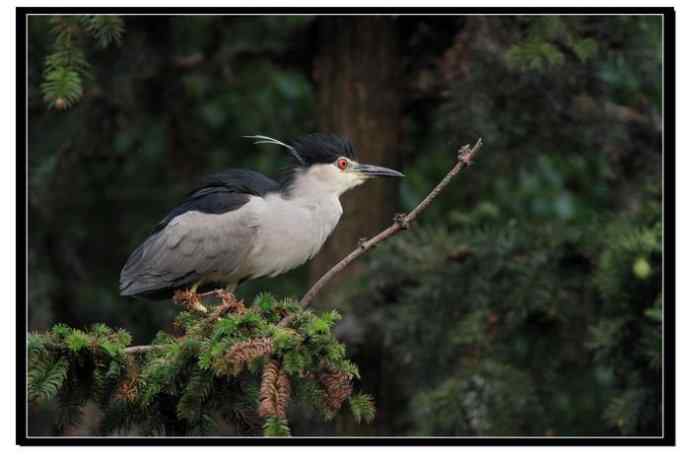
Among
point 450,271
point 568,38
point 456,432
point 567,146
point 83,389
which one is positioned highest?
point 568,38

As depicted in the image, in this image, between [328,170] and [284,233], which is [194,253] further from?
[328,170]

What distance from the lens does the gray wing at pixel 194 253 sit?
4082 mm

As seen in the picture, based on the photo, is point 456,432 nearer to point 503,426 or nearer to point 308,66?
point 503,426

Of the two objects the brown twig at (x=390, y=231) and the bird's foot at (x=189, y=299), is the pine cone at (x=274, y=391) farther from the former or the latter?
the bird's foot at (x=189, y=299)

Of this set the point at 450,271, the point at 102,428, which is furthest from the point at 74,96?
the point at 450,271

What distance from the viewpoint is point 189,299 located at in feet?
12.7

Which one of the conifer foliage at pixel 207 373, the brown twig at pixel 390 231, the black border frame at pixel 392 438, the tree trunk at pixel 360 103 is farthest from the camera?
the tree trunk at pixel 360 103

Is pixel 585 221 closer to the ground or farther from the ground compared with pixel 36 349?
farther from the ground

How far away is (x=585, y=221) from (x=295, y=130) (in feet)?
6.00

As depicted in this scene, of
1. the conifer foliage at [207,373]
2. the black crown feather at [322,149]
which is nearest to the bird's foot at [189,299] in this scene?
the conifer foliage at [207,373]

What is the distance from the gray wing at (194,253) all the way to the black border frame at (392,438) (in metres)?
0.47

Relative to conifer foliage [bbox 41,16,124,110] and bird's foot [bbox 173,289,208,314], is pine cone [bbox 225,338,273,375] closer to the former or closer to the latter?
bird's foot [bbox 173,289,208,314]

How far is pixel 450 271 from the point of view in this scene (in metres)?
4.89

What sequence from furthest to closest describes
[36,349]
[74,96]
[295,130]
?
[295,130], [74,96], [36,349]
